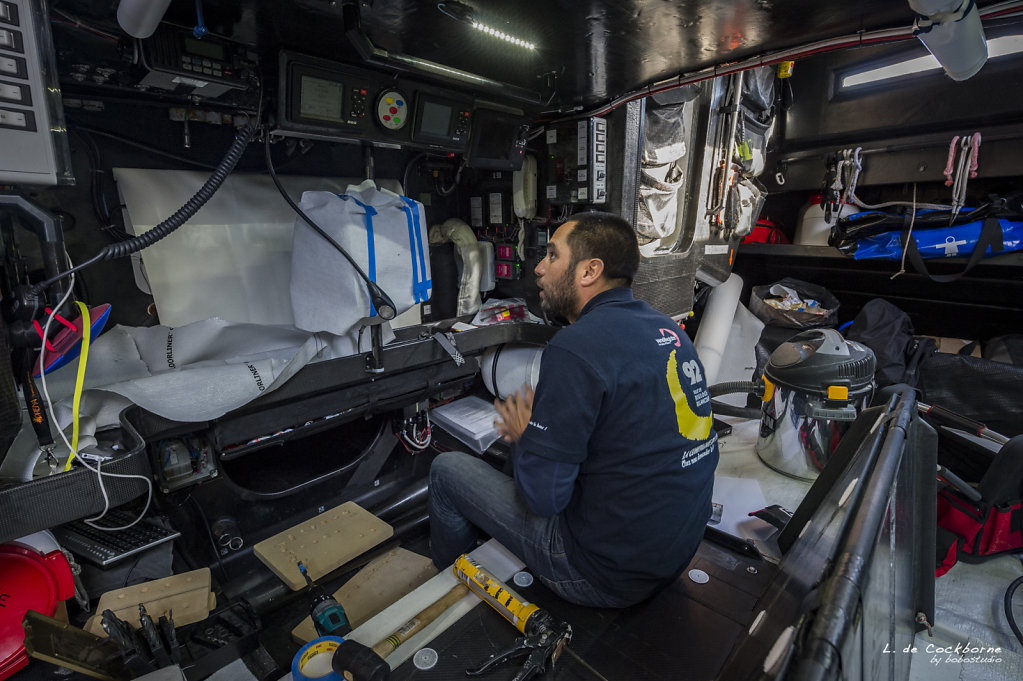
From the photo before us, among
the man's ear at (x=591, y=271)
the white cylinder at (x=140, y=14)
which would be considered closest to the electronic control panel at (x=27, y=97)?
the white cylinder at (x=140, y=14)

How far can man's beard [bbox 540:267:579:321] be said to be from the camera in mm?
1654

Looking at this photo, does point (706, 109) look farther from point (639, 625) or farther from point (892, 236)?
point (639, 625)

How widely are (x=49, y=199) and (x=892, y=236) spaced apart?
495 centimetres

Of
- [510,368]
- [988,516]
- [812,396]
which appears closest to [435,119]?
[510,368]

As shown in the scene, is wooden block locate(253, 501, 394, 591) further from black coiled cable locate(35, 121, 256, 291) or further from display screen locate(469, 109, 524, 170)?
display screen locate(469, 109, 524, 170)

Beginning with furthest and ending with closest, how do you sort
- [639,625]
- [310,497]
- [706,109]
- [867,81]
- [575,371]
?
1. [867,81]
2. [706,109]
3. [310,497]
4. [639,625]
5. [575,371]

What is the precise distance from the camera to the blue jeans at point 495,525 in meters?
1.48

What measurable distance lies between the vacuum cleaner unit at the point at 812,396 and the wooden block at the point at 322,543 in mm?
2185

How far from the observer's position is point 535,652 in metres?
1.31

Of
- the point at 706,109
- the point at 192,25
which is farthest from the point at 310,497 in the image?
the point at 706,109

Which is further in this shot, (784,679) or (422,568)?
(422,568)

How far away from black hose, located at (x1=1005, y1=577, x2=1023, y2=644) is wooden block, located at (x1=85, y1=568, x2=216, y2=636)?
2849 millimetres

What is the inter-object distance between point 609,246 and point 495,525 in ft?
3.51

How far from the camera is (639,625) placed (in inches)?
58.1
